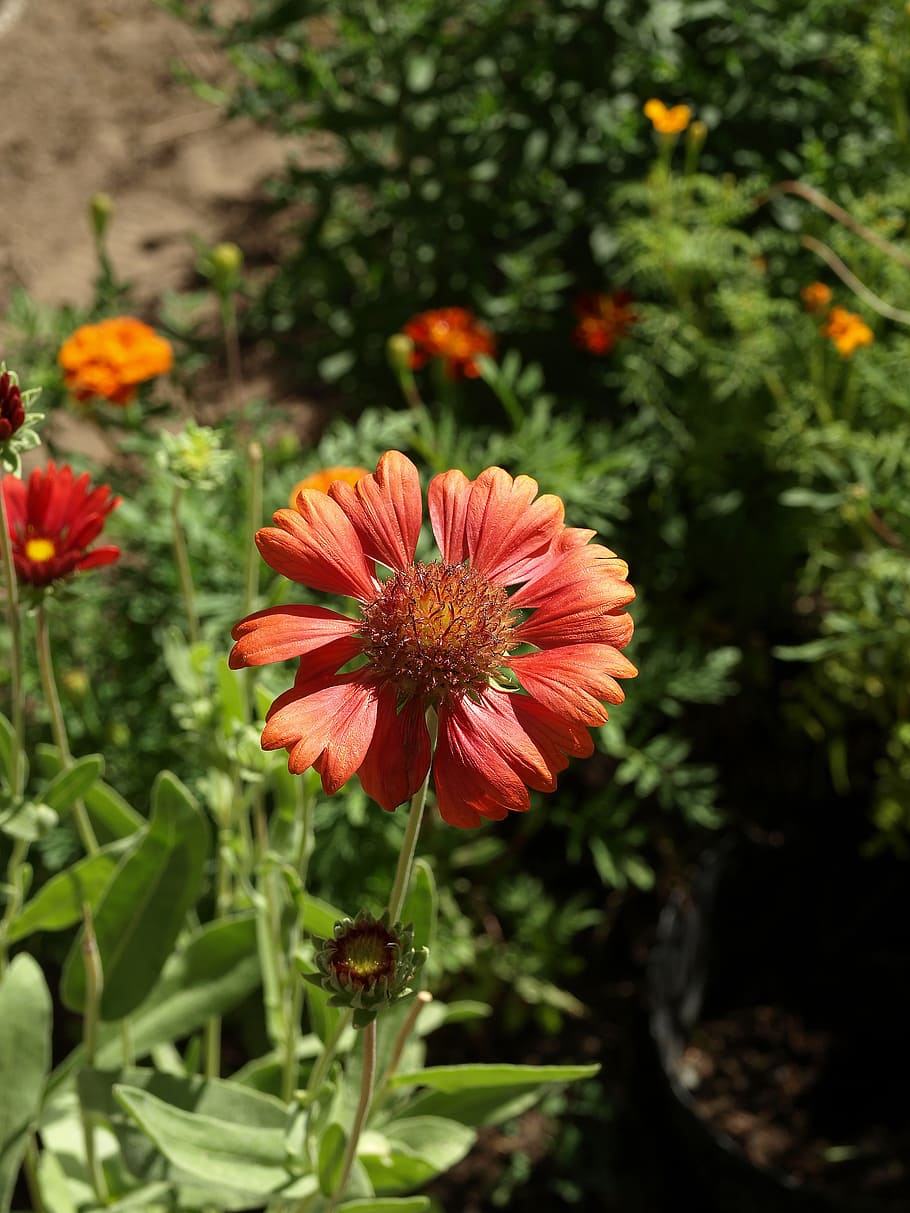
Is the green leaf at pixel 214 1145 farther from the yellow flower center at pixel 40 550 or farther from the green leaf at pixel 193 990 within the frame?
the yellow flower center at pixel 40 550

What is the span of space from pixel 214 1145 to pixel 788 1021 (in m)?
1.12

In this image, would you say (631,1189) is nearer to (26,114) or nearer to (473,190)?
(473,190)

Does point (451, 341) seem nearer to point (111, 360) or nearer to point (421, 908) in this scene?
point (111, 360)

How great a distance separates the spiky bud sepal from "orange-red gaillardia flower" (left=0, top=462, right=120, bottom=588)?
1.11ft

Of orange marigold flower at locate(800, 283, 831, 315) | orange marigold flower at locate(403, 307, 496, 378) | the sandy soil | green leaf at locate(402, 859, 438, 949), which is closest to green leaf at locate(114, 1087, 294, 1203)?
green leaf at locate(402, 859, 438, 949)

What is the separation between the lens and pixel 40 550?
2.92 ft

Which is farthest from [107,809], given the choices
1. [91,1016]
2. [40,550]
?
[40,550]

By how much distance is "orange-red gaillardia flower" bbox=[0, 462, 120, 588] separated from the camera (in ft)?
2.89

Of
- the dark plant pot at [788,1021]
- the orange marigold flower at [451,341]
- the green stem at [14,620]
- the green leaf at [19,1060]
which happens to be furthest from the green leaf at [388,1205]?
the orange marigold flower at [451,341]

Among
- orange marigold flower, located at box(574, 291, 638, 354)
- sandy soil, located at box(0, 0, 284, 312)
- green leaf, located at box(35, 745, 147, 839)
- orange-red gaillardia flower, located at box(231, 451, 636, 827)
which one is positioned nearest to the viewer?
orange-red gaillardia flower, located at box(231, 451, 636, 827)

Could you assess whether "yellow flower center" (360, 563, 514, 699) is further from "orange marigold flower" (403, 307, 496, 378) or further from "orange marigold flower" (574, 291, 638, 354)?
"orange marigold flower" (574, 291, 638, 354)

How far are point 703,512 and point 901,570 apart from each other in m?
0.46

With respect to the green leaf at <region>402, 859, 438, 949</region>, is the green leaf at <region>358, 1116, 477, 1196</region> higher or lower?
lower

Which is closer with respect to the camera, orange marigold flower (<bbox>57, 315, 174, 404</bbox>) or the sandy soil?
orange marigold flower (<bbox>57, 315, 174, 404</bbox>)
